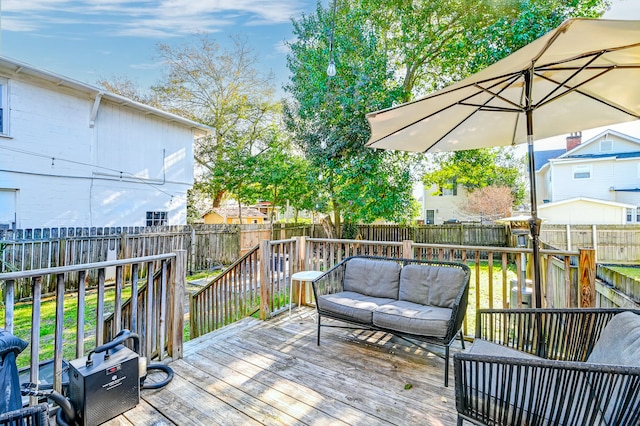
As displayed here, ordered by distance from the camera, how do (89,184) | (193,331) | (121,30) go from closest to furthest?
(193,331), (89,184), (121,30)

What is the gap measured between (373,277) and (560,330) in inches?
69.9

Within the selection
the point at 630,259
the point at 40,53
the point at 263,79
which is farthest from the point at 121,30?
the point at 630,259

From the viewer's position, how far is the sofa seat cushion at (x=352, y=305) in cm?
299

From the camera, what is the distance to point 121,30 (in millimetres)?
9430

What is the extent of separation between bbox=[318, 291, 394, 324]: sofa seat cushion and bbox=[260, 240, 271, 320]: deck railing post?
981 mm

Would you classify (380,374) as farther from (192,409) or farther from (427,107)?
(427,107)

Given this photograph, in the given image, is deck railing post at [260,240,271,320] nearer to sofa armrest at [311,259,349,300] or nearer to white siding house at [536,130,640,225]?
sofa armrest at [311,259,349,300]

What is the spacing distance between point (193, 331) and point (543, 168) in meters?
20.9

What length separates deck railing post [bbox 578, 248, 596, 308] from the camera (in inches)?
110

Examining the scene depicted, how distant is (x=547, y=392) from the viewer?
1.39 meters

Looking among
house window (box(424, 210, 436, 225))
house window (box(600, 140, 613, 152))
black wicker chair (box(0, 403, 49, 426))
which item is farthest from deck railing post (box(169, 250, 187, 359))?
house window (box(600, 140, 613, 152))

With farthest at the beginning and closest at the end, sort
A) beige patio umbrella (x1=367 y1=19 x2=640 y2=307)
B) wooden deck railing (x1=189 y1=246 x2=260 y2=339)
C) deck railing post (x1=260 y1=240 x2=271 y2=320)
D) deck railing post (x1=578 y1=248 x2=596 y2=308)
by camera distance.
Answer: wooden deck railing (x1=189 y1=246 x2=260 y2=339)
deck railing post (x1=260 y1=240 x2=271 y2=320)
deck railing post (x1=578 y1=248 x2=596 y2=308)
beige patio umbrella (x1=367 y1=19 x2=640 y2=307)

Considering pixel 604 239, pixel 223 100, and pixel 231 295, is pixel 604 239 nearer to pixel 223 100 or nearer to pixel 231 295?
pixel 231 295

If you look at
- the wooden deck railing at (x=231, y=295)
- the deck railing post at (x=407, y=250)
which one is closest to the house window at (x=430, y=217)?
the deck railing post at (x=407, y=250)
